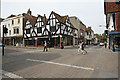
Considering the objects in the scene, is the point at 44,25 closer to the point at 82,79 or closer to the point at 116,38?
the point at 116,38

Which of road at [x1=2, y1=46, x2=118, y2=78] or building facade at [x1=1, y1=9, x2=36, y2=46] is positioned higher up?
building facade at [x1=1, y1=9, x2=36, y2=46]

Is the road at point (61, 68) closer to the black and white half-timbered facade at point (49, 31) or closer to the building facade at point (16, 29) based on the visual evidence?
the black and white half-timbered facade at point (49, 31)

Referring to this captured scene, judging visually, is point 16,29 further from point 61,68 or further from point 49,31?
point 61,68

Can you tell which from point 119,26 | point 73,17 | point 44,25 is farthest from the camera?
point 73,17

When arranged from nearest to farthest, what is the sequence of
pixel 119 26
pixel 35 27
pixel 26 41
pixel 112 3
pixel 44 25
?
pixel 119 26
pixel 112 3
pixel 44 25
pixel 35 27
pixel 26 41

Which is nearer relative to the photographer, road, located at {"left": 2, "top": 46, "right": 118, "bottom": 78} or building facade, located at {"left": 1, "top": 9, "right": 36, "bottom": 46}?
road, located at {"left": 2, "top": 46, "right": 118, "bottom": 78}

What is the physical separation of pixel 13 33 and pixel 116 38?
3101cm

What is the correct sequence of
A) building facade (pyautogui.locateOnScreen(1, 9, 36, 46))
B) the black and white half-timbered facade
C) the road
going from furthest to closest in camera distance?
1. building facade (pyautogui.locateOnScreen(1, 9, 36, 46))
2. the black and white half-timbered facade
3. the road

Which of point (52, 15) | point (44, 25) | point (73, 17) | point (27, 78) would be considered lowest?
point (27, 78)

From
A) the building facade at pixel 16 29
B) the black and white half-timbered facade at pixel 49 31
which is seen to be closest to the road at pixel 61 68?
the black and white half-timbered facade at pixel 49 31

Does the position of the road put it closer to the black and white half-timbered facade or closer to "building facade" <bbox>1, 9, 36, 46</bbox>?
the black and white half-timbered facade

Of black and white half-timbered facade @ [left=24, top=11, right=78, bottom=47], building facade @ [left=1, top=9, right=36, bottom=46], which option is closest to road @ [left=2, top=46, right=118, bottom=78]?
black and white half-timbered facade @ [left=24, top=11, right=78, bottom=47]

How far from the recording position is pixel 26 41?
94.4 ft

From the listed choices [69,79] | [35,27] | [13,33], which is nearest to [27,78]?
[69,79]
